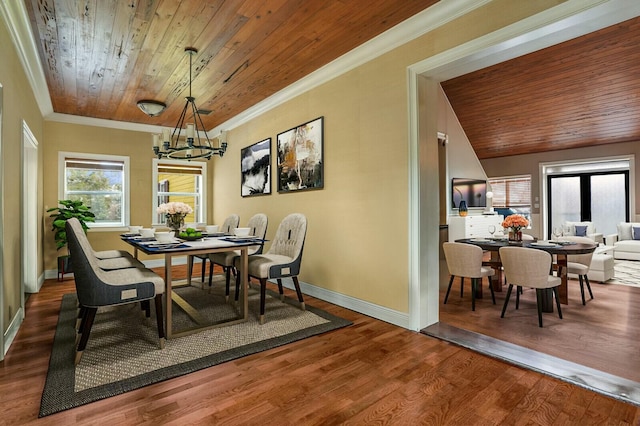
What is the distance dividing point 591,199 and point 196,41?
936 centimetres

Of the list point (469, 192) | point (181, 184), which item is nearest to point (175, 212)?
point (181, 184)

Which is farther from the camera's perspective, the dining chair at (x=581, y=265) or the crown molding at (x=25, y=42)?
the dining chair at (x=581, y=265)

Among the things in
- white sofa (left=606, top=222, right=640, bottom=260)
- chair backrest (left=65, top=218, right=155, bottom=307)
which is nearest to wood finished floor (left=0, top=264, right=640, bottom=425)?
chair backrest (left=65, top=218, right=155, bottom=307)

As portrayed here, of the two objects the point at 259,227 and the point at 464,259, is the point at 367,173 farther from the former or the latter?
the point at 259,227

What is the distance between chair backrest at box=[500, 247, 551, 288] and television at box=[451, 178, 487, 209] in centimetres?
274

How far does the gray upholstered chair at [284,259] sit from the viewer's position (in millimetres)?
3197

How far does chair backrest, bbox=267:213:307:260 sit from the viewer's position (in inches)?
138

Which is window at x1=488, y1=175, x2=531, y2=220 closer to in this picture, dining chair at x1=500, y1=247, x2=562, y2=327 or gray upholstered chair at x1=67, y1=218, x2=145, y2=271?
dining chair at x1=500, y1=247, x2=562, y2=327

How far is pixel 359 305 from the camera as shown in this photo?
346 centimetres

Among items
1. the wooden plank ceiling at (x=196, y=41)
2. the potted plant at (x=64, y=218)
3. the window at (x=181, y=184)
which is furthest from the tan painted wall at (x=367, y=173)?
the potted plant at (x=64, y=218)

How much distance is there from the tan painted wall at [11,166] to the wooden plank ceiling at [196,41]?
0.38 meters

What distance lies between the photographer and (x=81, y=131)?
226 inches

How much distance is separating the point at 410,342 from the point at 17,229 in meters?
3.74

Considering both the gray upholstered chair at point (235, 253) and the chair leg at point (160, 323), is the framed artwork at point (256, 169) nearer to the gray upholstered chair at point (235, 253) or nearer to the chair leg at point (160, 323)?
the gray upholstered chair at point (235, 253)
